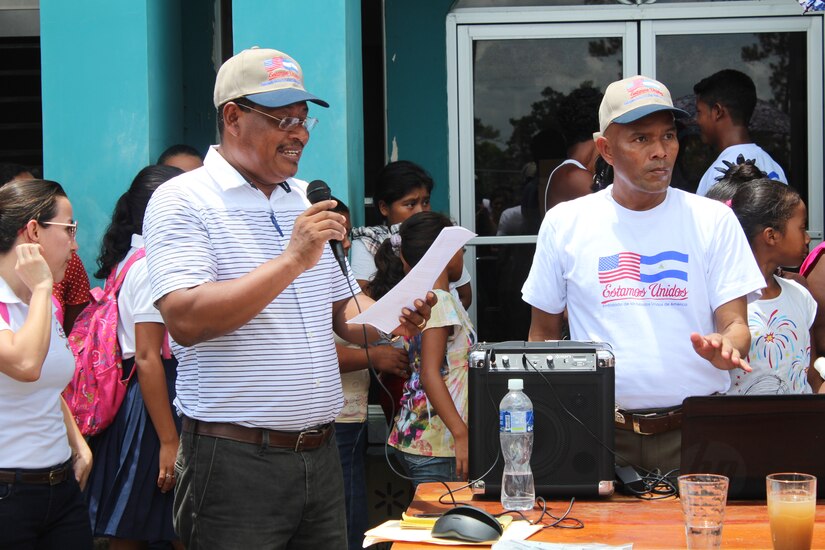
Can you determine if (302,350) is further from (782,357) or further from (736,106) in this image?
(736,106)

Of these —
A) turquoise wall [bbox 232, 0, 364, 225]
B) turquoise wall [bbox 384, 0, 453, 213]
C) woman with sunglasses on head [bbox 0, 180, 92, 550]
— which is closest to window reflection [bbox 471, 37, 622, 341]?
turquoise wall [bbox 384, 0, 453, 213]

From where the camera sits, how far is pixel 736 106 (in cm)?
553

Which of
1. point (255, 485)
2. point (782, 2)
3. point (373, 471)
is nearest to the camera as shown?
point (255, 485)

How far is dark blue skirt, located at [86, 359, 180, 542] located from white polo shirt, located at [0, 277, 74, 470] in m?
0.65

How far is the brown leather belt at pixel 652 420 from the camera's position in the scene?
321 centimetres

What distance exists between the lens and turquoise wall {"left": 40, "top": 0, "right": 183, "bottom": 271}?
15.9ft

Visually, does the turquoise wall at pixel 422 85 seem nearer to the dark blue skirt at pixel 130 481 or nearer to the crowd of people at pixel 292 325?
the crowd of people at pixel 292 325

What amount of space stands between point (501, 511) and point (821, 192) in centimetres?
395

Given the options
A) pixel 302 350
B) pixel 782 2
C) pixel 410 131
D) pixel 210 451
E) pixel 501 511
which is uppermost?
pixel 782 2

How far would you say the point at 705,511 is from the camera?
2.45 m

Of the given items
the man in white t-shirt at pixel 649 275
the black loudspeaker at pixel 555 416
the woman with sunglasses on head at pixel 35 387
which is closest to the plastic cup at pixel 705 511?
the black loudspeaker at pixel 555 416

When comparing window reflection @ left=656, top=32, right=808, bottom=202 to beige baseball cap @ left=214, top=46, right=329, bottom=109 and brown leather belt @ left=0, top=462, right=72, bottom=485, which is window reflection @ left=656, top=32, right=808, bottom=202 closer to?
beige baseball cap @ left=214, top=46, right=329, bottom=109

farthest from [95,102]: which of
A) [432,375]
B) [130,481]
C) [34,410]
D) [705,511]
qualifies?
Answer: [705,511]

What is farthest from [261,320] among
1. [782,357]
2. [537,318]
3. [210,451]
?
[782,357]
